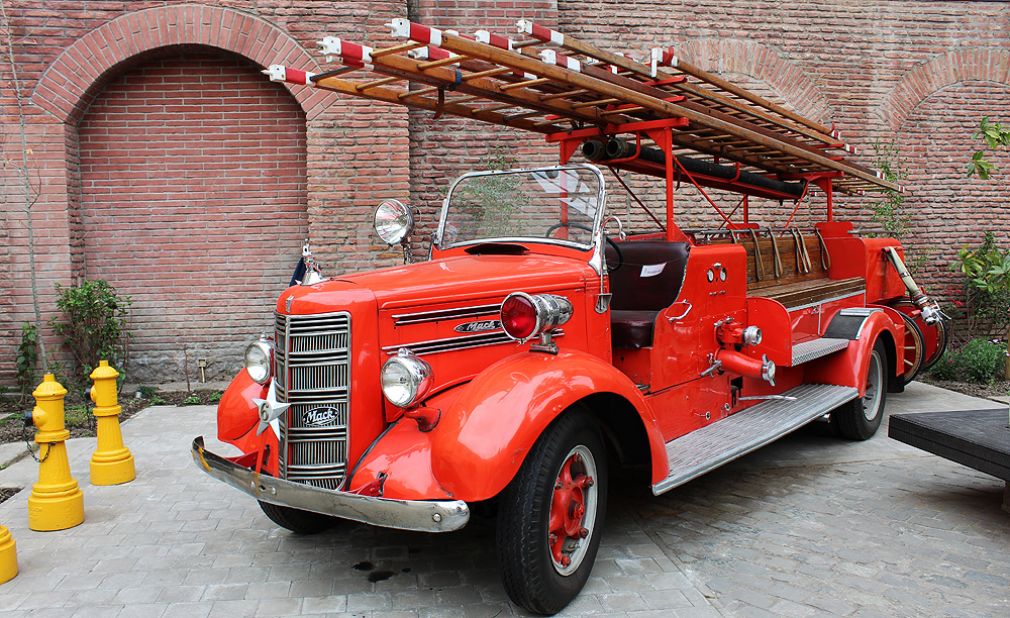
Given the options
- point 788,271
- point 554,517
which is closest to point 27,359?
point 554,517

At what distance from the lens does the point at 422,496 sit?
3014 mm

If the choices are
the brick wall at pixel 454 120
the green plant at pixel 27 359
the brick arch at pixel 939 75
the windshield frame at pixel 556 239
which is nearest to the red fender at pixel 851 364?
the windshield frame at pixel 556 239

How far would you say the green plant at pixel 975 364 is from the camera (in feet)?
28.1

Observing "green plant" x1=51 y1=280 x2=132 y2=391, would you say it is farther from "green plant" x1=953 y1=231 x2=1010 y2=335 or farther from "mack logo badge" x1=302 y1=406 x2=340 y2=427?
"green plant" x1=953 y1=231 x2=1010 y2=335

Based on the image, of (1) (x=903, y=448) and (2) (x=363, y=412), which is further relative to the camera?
(1) (x=903, y=448)

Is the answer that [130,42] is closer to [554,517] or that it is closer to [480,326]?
[480,326]

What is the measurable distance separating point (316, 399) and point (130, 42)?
6232mm

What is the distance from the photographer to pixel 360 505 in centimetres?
300

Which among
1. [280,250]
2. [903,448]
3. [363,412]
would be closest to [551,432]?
[363,412]

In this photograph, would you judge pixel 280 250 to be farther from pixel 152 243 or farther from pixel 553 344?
pixel 553 344

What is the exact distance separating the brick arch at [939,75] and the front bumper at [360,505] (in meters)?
9.15

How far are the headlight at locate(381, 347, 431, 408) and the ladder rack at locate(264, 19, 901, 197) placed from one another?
136 cm

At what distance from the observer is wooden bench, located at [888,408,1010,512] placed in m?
4.18

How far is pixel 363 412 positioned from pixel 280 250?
556 cm
